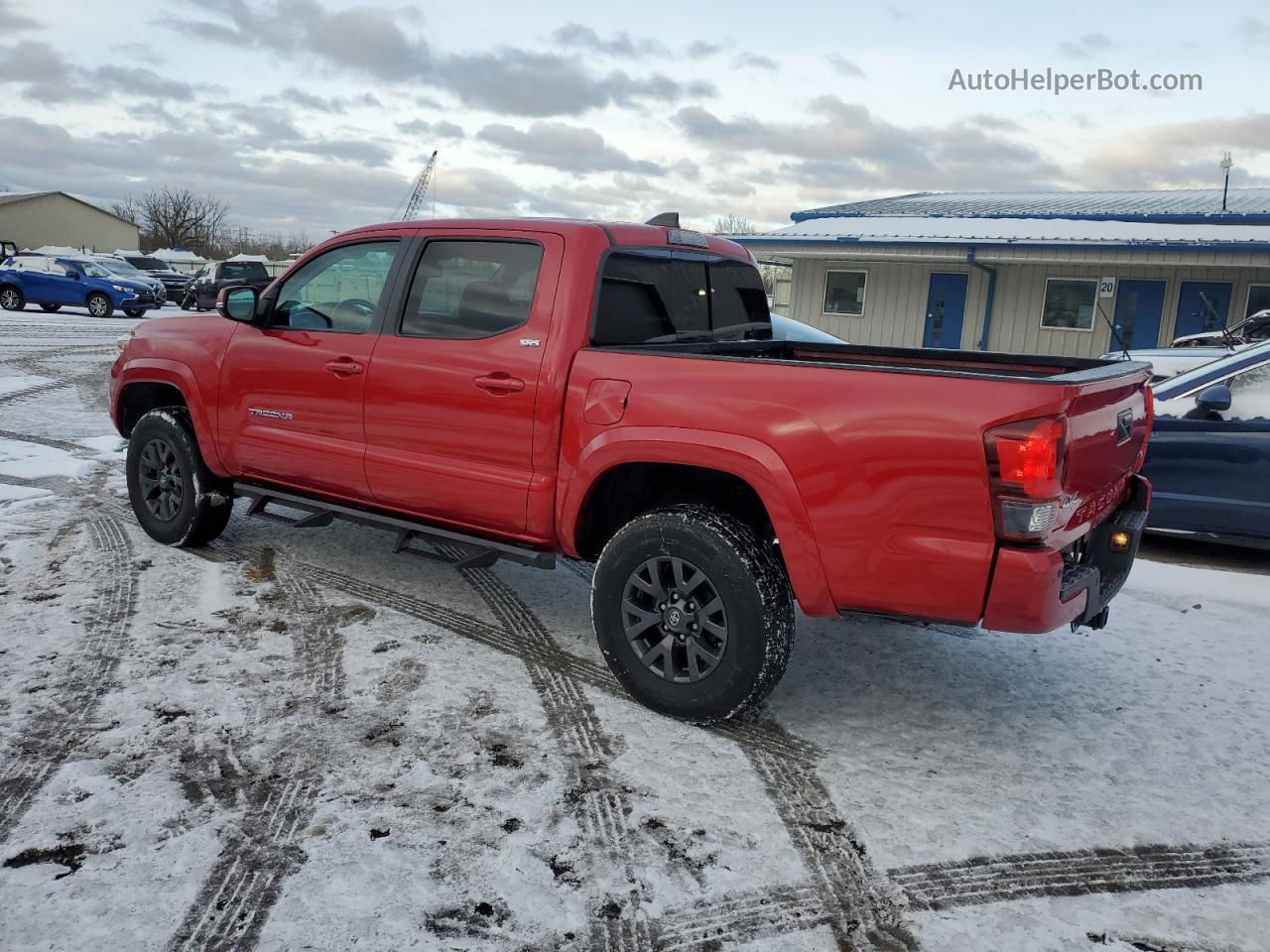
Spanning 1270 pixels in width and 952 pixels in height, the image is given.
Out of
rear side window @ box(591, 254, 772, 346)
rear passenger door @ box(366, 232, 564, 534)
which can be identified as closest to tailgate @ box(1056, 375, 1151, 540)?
rear side window @ box(591, 254, 772, 346)

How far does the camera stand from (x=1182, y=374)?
6.75m

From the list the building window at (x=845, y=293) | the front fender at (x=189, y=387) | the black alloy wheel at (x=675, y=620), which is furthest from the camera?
the building window at (x=845, y=293)

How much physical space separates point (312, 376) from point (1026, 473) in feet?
11.0

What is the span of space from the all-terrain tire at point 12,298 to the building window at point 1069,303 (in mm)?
25314

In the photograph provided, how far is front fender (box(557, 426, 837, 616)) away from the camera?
3.33 meters

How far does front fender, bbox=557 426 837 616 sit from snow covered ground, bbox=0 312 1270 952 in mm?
663

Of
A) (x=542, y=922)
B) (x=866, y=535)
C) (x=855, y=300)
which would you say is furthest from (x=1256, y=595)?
(x=855, y=300)

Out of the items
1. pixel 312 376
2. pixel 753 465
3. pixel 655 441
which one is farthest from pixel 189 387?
pixel 753 465

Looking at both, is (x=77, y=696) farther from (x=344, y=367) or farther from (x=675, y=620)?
(x=675, y=620)

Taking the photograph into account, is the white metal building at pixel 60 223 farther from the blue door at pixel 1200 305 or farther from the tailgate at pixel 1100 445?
the tailgate at pixel 1100 445

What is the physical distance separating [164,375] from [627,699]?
11.2ft

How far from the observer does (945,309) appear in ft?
69.9

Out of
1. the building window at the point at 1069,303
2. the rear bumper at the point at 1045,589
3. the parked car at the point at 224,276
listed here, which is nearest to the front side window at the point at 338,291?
the rear bumper at the point at 1045,589

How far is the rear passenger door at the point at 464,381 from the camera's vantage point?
403cm
